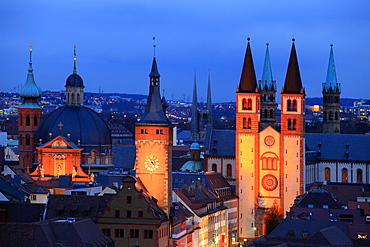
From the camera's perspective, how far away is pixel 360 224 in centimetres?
13038

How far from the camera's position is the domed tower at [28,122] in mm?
181750

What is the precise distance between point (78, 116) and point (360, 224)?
5450 centimetres

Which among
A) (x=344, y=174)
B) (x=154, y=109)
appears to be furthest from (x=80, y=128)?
(x=154, y=109)

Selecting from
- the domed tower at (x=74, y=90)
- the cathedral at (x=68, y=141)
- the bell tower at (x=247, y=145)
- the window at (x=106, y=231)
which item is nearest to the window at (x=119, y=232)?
the window at (x=106, y=231)

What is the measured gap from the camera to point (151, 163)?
417 ft

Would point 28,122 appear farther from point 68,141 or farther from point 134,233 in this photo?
point 134,233

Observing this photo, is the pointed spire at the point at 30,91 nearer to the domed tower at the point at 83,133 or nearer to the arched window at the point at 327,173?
the domed tower at the point at 83,133

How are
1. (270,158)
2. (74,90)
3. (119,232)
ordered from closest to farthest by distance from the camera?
1. (119,232)
2. (74,90)
3. (270,158)

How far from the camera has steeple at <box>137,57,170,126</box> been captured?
128 meters

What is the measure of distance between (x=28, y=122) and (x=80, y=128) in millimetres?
11982

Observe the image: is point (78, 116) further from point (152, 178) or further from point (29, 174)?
point (152, 178)

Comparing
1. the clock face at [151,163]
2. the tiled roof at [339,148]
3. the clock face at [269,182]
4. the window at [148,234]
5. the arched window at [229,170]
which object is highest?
the tiled roof at [339,148]

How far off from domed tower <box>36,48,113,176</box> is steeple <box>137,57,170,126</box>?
1727 inches

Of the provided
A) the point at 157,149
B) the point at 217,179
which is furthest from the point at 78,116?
the point at 157,149
